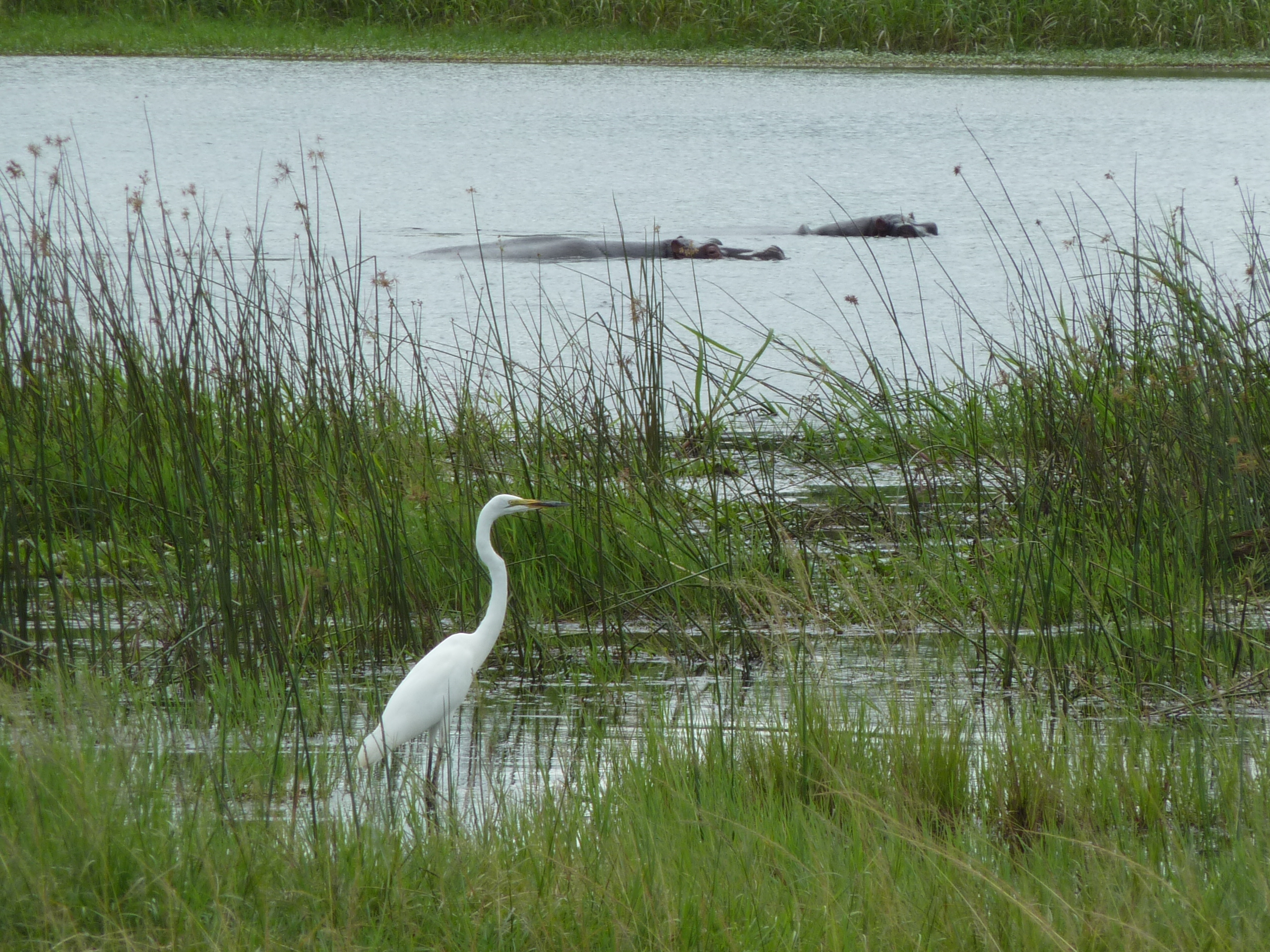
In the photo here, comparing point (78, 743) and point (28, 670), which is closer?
point (78, 743)

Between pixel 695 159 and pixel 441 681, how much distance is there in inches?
328

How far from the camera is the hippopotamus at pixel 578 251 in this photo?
278 inches

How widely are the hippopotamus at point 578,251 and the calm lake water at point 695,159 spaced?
132 millimetres

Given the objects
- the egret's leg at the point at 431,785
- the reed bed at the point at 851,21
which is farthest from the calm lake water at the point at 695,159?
the egret's leg at the point at 431,785

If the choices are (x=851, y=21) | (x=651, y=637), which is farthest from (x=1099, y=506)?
(x=851, y=21)

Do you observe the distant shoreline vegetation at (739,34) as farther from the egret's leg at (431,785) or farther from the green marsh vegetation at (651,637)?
the egret's leg at (431,785)

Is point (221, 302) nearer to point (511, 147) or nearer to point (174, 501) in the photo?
point (174, 501)

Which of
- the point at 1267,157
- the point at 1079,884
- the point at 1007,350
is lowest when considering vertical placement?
the point at 1079,884

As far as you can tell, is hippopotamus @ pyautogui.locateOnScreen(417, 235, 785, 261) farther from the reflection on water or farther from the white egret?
the white egret

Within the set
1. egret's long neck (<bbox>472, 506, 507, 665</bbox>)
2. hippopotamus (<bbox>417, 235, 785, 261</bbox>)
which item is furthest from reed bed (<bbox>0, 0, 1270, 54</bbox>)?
egret's long neck (<bbox>472, 506, 507, 665</bbox>)

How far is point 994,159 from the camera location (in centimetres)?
977

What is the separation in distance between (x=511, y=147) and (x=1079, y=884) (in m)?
9.27

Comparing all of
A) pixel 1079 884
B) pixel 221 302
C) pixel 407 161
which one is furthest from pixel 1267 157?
pixel 1079 884

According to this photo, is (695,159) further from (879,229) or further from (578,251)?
(578,251)
